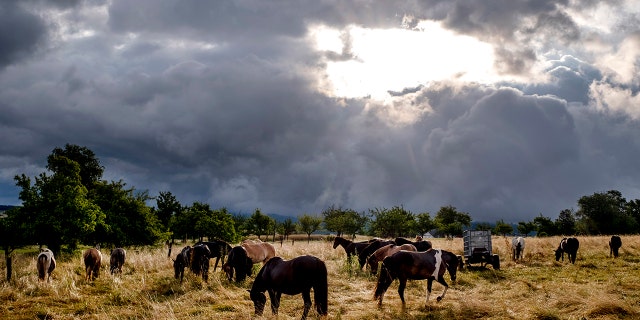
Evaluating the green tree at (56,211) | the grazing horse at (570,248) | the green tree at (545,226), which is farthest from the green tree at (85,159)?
the green tree at (545,226)

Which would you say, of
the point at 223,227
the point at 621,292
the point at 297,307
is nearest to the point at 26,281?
the point at 297,307

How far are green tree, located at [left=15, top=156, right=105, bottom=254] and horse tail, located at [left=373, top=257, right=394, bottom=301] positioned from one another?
64.6ft

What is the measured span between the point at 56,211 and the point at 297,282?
19.9 meters

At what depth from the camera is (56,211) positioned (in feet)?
76.5

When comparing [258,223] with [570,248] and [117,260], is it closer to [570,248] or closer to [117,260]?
[117,260]

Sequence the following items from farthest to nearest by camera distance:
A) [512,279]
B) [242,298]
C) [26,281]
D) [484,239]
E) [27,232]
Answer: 1. [484,239]
2. [27,232]
3. [512,279]
4. [26,281]
5. [242,298]

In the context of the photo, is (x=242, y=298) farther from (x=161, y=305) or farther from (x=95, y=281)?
(x=95, y=281)

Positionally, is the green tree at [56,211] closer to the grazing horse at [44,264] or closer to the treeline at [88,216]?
the treeline at [88,216]

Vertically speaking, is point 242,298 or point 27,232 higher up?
point 27,232

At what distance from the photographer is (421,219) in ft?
306

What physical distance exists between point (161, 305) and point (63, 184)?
17273 millimetres

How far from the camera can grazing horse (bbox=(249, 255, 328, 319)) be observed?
10.4 metres

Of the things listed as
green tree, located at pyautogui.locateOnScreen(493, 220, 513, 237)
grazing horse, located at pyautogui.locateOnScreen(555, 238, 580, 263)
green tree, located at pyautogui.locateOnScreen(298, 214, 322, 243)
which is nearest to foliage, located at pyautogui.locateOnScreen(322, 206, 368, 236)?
green tree, located at pyautogui.locateOnScreen(298, 214, 322, 243)

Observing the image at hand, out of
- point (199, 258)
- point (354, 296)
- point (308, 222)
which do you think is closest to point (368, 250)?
point (354, 296)
